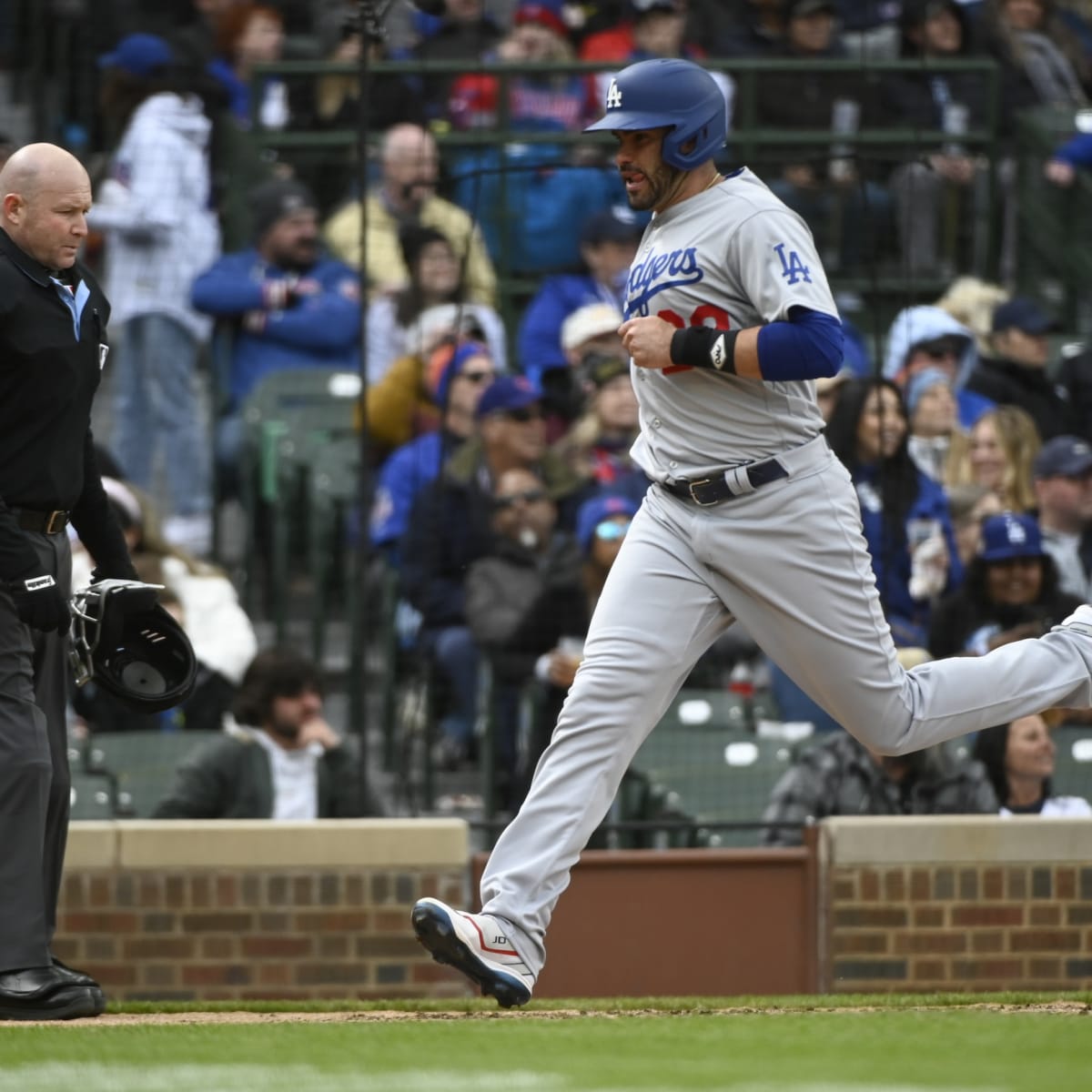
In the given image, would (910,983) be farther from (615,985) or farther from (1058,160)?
(1058,160)

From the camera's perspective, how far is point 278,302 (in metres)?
9.82

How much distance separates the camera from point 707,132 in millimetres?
4969

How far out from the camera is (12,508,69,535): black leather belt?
205 inches

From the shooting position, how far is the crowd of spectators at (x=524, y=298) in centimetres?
831

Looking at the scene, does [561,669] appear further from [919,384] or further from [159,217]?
[159,217]

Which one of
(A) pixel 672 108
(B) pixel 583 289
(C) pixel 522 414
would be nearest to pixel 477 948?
(A) pixel 672 108

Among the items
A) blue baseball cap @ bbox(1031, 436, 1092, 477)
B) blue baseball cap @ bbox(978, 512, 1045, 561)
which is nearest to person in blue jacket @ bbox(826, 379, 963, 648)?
blue baseball cap @ bbox(978, 512, 1045, 561)

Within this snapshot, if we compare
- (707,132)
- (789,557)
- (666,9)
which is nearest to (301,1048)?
(789,557)

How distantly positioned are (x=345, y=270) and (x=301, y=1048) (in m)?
5.89

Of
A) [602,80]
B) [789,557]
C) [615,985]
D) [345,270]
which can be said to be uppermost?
[602,80]

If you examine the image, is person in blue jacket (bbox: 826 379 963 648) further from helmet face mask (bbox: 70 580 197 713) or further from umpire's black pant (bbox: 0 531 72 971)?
umpire's black pant (bbox: 0 531 72 971)

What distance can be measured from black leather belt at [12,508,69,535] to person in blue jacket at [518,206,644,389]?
4504 millimetres

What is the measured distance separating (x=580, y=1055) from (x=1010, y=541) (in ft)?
14.1

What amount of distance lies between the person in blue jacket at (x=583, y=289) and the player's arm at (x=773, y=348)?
16.0ft
